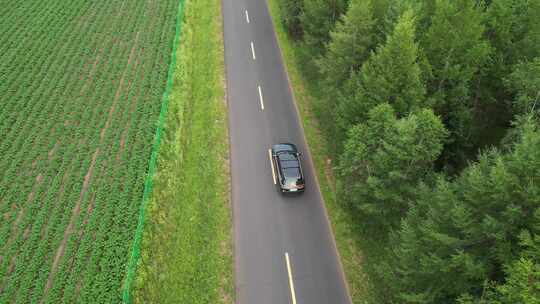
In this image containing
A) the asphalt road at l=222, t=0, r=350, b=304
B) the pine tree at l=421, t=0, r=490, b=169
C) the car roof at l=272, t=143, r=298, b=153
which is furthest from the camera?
the car roof at l=272, t=143, r=298, b=153

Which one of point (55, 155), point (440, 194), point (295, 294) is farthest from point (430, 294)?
point (55, 155)

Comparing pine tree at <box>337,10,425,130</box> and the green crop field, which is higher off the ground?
pine tree at <box>337,10,425,130</box>

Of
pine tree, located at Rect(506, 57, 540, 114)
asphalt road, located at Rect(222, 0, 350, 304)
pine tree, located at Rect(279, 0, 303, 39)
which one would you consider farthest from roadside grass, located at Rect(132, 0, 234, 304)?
pine tree, located at Rect(506, 57, 540, 114)

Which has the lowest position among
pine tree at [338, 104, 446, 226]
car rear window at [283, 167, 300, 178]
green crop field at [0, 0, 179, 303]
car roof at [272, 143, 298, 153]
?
green crop field at [0, 0, 179, 303]

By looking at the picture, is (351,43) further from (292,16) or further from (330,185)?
(292,16)

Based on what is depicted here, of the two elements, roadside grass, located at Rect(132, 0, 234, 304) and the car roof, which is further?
the car roof

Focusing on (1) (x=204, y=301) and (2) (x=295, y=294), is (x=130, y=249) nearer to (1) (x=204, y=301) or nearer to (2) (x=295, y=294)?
(1) (x=204, y=301)

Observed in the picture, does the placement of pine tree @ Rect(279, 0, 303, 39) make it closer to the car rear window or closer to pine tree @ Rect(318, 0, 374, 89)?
pine tree @ Rect(318, 0, 374, 89)
